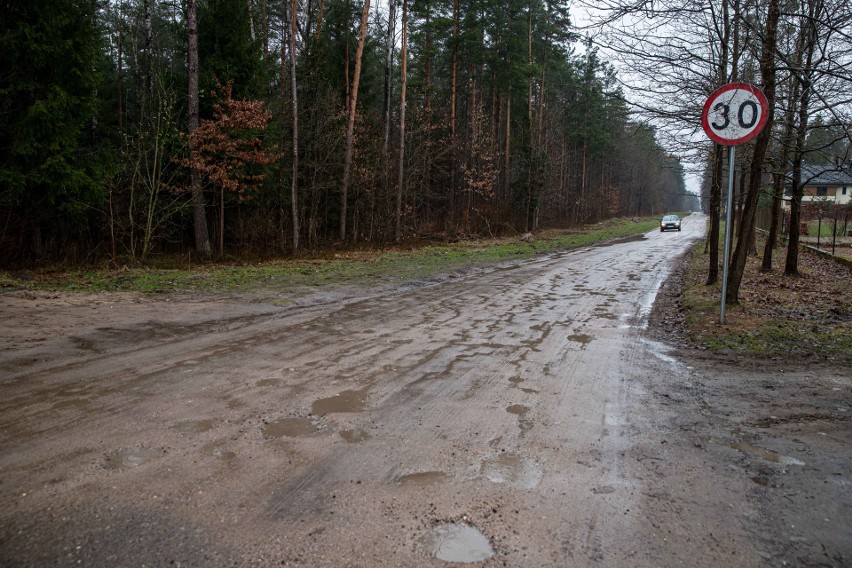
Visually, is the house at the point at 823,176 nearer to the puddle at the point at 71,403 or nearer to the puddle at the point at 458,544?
the puddle at the point at 458,544

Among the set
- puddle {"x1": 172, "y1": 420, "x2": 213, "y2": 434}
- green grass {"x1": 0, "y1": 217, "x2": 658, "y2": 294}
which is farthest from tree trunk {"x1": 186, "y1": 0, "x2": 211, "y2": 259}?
puddle {"x1": 172, "y1": 420, "x2": 213, "y2": 434}

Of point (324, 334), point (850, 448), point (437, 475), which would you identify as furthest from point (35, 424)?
point (850, 448)

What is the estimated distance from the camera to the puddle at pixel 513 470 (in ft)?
10.3

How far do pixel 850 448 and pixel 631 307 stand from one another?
6.24 metres

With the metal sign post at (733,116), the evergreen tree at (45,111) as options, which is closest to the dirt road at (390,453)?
the metal sign post at (733,116)

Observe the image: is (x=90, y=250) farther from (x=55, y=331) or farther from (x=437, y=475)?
(x=437, y=475)

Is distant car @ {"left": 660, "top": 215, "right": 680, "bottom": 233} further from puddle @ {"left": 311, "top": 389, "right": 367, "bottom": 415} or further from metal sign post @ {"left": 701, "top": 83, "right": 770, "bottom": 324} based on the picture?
puddle @ {"left": 311, "top": 389, "right": 367, "bottom": 415}

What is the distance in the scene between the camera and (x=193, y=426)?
378 cm

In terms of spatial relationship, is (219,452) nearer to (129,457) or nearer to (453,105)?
(129,457)

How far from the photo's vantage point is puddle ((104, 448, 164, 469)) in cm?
318

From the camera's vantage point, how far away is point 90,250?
14.8m

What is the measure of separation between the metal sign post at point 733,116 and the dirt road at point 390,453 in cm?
297

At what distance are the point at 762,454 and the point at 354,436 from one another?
9.45ft

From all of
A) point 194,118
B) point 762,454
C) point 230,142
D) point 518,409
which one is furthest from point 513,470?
point 194,118
